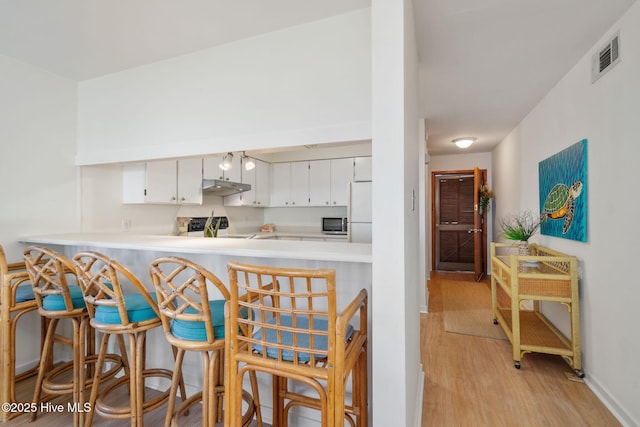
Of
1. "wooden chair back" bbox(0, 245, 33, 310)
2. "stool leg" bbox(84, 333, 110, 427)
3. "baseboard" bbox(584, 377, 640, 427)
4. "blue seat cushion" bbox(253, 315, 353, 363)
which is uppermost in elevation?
"wooden chair back" bbox(0, 245, 33, 310)

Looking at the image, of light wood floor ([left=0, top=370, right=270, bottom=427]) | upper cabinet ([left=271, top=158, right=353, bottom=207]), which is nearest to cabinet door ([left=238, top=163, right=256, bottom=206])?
upper cabinet ([left=271, top=158, right=353, bottom=207])

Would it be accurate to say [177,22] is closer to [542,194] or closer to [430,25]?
[430,25]

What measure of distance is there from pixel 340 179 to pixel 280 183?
108cm

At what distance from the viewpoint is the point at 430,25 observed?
1.92 m

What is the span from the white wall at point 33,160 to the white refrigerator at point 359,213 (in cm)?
303

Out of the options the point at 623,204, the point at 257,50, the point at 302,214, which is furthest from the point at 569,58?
the point at 302,214

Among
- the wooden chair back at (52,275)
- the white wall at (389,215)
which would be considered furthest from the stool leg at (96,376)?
the white wall at (389,215)

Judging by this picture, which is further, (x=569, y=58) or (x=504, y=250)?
(x=504, y=250)

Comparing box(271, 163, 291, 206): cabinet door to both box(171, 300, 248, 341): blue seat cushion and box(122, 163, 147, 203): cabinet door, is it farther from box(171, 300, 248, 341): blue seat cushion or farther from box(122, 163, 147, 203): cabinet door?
box(171, 300, 248, 341): blue seat cushion

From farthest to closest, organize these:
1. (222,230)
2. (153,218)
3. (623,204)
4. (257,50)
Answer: (222,230) → (153,218) → (257,50) → (623,204)

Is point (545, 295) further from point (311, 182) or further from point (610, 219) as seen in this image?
point (311, 182)

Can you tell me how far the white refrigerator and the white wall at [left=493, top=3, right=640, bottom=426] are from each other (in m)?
2.14

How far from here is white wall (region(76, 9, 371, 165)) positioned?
1.83 m

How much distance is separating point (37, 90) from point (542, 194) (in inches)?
182
